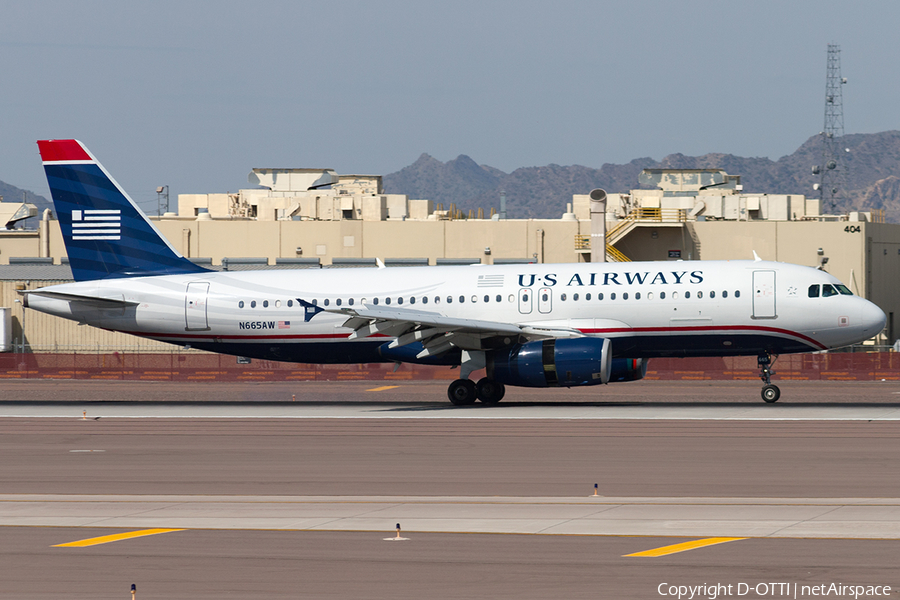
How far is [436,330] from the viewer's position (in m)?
34.8

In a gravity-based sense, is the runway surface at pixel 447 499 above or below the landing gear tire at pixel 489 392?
below

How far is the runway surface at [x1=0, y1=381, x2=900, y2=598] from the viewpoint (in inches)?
500

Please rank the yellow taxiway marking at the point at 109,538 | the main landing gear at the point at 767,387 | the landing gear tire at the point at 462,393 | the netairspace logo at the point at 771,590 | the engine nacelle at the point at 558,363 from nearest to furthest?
the netairspace logo at the point at 771,590, the yellow taxiway marking at the point at 109,538, the engine nacelle at the point at 558,363, the main landing gear at the point at 767,387, the landing gear tire at the point at 462,393

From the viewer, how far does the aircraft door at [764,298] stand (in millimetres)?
34531

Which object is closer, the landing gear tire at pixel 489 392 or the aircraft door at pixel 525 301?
the aircraft door at pixel 525 301

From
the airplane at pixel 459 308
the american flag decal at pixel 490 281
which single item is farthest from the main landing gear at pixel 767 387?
the american flag decal at pixel 490 281

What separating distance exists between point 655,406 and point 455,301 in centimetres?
735

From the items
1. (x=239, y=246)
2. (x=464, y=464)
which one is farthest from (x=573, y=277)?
(x=239, y=246)

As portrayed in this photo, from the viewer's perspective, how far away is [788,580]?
480 inches

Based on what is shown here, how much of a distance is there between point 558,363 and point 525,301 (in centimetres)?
323

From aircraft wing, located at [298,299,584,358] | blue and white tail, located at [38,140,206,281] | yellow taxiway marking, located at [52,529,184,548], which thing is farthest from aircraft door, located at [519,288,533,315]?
yellow taxiway marking, located at [52,529,184,548]

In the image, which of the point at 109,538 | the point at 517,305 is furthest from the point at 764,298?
the point at 109,538

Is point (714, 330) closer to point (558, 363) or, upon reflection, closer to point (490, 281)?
point (558, 363)

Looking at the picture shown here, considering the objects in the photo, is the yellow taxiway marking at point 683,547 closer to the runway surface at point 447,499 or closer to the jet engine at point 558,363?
A: the runway surface at point 447,499
